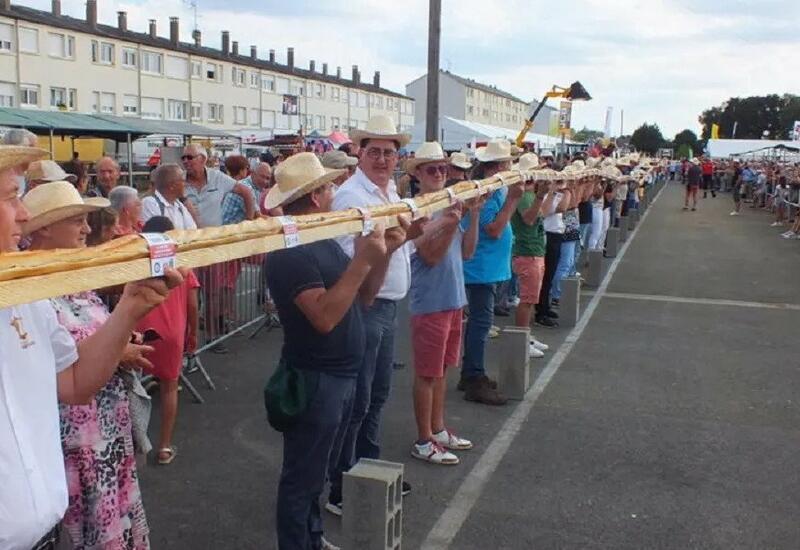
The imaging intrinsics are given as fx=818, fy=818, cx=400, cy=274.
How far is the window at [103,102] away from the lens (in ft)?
196

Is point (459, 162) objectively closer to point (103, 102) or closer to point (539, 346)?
point (539, 346)

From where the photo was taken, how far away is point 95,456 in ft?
10.1


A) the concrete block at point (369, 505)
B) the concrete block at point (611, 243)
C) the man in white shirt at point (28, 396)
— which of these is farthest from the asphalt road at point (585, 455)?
the concrete block at point (611, 243)

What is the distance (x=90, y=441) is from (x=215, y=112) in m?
74.1

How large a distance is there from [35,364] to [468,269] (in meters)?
4.70

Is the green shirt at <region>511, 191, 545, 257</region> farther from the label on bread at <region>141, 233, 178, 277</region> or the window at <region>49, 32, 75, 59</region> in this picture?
the window at <region>49, 32, 75, 59</region>

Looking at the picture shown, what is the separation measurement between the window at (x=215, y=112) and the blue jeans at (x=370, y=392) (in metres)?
71.7

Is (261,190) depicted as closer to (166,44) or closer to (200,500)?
(200,500)

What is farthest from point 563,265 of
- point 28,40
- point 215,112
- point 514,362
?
point 215,112

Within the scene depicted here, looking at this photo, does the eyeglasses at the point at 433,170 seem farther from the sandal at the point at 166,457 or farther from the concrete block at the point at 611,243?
the concrete block at the point at 611,243

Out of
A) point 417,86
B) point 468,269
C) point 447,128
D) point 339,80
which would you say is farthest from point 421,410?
point 417,86

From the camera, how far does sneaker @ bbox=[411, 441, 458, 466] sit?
5453 mm

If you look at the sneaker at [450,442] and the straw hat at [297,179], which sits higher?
the straw hat at [297,179]

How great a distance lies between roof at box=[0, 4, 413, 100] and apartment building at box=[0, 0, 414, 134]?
0.35 ft
